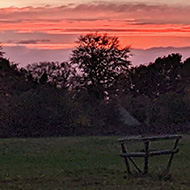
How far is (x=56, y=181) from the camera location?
61.1ft

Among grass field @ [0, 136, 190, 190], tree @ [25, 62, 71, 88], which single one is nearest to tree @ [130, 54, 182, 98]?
tree @ [25, 62, 71, 88]

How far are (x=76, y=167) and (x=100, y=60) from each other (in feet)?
212

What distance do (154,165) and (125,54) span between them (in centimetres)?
6643

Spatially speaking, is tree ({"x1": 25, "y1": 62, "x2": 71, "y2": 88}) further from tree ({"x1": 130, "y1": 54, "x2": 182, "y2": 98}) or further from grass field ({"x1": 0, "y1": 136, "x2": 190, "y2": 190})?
grass field ({"x1": 0, "y1": 136, "x2": 190, "y2": 190})

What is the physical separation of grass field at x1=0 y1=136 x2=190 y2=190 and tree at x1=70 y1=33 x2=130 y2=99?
154 ft

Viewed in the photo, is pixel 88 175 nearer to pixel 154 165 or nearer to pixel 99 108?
pixel 154 165

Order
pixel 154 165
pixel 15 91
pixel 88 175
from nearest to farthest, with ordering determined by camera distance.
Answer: pixel 88 175 → pixel 154 165 → pixel 15 91

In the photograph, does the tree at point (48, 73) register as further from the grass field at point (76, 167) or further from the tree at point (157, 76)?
the grass field at point (76, 167)

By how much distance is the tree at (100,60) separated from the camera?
3285 inches

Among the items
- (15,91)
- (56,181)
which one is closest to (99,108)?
(15,91)

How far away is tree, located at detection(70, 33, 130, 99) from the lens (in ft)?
274

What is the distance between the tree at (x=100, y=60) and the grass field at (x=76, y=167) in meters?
47.0

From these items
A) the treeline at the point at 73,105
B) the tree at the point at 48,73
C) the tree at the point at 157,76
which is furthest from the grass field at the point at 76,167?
the tree at the point at 157,76

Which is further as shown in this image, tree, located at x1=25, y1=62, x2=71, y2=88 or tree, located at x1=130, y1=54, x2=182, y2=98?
tree, located at x1=130, y1=54, x2=182, y2=98
